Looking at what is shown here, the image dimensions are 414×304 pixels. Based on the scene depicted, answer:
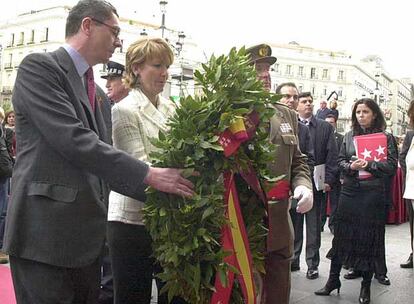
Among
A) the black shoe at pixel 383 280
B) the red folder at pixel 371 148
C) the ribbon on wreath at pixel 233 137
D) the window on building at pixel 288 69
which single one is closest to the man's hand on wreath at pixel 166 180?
the ribbon on wreath at pixel 233 137

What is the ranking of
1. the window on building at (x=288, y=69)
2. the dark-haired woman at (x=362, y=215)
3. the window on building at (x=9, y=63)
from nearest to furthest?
the dark-haired woman at (x=362, y=215) < the window on building at (x=9, y=63) < the window on building at (x=288, y=69)

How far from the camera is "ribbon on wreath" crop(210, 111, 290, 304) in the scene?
2.18 metres

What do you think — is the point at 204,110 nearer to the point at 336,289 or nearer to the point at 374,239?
the point at 374,239

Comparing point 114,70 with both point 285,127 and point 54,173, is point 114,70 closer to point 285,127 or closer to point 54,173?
point 285,127

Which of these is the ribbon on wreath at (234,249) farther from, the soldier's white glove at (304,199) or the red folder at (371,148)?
the red folder at (371,148)

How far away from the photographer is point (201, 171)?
2.18 m

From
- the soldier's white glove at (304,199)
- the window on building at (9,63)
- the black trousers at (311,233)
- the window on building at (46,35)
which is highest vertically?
the window on building at (46,35)

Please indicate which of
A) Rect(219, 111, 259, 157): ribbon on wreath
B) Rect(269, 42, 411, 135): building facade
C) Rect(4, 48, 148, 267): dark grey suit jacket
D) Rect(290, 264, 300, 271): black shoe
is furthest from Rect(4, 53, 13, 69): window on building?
Rect(219, 111, 259, 157): ribbon on wreath

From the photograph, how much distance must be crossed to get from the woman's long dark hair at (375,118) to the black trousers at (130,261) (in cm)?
303

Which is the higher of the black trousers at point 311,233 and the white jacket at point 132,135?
the white jacket at point 132,135

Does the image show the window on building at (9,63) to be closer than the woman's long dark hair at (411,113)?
No

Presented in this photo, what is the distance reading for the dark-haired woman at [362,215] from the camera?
185 inches

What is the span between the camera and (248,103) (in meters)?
2.28

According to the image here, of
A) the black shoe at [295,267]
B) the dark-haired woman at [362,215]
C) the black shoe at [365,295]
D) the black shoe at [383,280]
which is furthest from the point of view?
the black shoe at [295,267]
